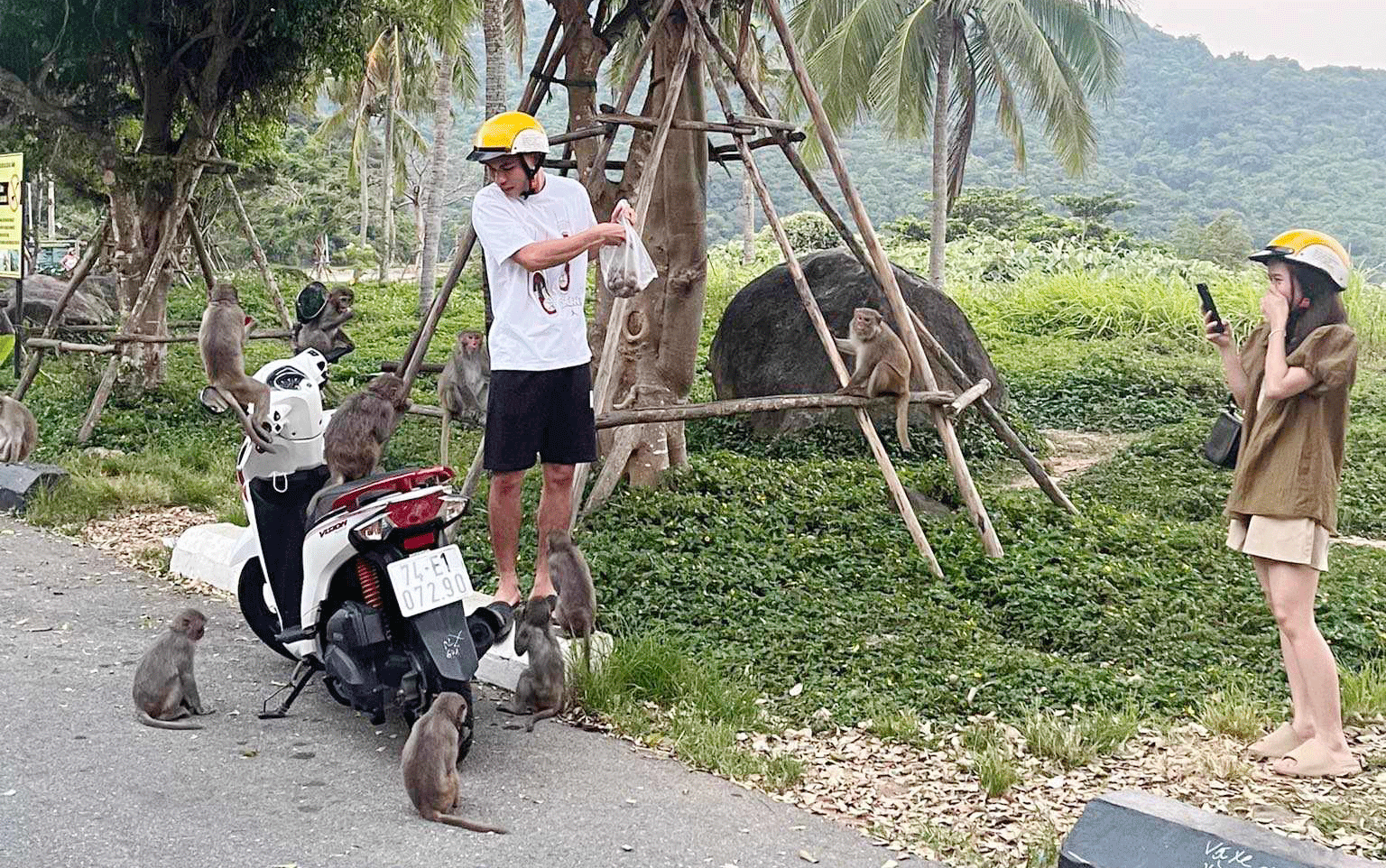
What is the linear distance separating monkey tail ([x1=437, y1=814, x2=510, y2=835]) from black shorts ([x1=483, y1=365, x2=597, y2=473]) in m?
1.69

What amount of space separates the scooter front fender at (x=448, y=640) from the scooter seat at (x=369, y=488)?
1.40 ft

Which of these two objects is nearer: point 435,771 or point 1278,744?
point 435,771

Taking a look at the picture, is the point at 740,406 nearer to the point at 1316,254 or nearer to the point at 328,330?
the point at 328,330

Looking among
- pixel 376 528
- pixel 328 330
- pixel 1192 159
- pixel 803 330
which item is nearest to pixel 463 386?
pixel 328 330

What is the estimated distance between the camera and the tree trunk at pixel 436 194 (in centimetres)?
1981

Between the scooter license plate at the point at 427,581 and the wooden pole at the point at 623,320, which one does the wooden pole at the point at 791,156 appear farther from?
the scooter license plate at the point at 427,581

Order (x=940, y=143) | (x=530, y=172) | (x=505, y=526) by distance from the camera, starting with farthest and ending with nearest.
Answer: (x=940, y=143)
(x=505, y=526)
(x=530, y=172)

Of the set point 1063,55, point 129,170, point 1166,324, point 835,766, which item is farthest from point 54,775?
point 1063,55

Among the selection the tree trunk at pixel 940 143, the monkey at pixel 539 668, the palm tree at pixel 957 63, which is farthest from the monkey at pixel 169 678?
the tree trunk at pixel 940 143

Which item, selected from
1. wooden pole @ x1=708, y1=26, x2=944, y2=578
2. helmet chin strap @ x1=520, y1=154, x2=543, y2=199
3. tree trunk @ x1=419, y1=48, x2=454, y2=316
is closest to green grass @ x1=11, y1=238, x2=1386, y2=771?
wooden pole @ x1=708, y1=26, x2=944, y2=578

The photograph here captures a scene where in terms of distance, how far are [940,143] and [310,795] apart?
18.4m

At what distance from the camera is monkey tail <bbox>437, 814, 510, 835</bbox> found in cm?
400

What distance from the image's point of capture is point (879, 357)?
8578 mm

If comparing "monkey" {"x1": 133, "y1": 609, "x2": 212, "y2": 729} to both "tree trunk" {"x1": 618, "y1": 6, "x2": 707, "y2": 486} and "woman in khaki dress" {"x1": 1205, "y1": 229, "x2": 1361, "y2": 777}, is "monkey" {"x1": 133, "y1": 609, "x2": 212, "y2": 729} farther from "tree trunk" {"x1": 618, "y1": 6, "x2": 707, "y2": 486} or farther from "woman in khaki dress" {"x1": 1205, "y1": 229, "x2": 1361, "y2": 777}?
"tree trunk" {"x1": 618, "y1": 6, "x2": 707, "y2": 486}
